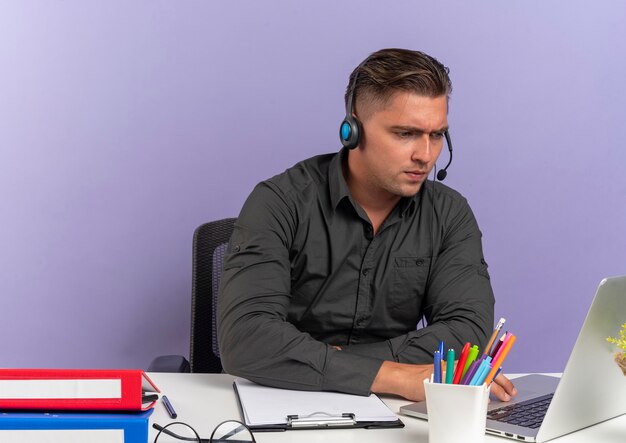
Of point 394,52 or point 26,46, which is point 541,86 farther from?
point 26,46

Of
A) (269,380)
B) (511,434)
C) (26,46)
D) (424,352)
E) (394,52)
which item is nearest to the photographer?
(511,434)

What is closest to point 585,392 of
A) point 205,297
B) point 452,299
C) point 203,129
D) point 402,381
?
point 402,381

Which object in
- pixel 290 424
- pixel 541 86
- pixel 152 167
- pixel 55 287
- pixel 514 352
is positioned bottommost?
pixel 514 352

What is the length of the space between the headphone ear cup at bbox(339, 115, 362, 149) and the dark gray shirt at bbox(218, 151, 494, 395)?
0.27ft

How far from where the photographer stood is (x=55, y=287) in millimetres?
2387

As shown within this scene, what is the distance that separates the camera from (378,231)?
1.91 metres

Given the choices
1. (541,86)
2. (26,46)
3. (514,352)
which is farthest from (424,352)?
(26,46)

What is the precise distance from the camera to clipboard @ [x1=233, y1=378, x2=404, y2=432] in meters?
1.21

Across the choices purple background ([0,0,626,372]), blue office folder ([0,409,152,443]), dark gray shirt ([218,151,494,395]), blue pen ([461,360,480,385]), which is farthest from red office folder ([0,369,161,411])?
purple background ([0,0,626,372])

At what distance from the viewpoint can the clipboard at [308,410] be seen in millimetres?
1210

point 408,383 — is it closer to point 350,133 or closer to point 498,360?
point 498,360

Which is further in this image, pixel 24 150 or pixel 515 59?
pixel 515 59

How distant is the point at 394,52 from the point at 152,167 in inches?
33.9

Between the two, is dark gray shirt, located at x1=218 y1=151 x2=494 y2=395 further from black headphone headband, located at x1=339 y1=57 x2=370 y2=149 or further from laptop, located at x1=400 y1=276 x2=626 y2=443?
laptop, located at x1=400 y1=276 x2=626 y2=443
